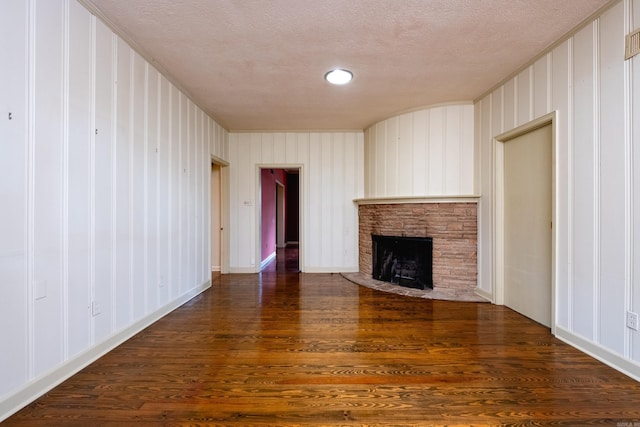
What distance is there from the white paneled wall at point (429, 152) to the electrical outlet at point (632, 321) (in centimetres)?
220

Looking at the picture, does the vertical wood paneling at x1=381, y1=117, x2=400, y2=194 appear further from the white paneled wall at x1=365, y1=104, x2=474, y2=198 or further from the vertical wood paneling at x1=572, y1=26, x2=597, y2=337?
the vertical wood paneling at x1=572, y1=26, x2=597, y2=337

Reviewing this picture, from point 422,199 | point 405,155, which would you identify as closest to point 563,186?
point 422,199

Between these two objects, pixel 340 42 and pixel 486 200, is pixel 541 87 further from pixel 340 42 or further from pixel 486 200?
pixel 340 42

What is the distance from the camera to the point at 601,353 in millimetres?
2133

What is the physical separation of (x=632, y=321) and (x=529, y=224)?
1.28 meters

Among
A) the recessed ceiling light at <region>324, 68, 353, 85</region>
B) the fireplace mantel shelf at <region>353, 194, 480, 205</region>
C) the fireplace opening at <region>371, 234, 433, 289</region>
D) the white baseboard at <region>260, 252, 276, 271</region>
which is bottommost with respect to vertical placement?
the white baseboard at <region>260, 252, 276, 271</region>

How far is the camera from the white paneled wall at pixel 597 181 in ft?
6.40

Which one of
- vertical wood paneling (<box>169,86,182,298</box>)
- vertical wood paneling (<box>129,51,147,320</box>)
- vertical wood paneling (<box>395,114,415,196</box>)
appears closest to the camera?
vertical wood paneling (<box>129,51,147,320</box>)

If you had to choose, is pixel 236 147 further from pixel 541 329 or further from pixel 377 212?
pixel 541 329

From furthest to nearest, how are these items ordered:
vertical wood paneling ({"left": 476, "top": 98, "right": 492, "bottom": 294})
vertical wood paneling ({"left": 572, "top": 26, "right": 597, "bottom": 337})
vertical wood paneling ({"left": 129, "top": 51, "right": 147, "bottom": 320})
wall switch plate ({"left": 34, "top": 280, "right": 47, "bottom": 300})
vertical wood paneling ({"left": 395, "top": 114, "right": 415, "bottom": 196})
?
1. vertical wood paneling ({"left": 395, "top": 114, "right": 415, "bottom": 196})
2. vertical wood paneling ({"left": 476, "top": 98, "right": 492, "bottom": 294})
3. vertical wood paneling ({"left": 129, "top": 51, "right": 147, "bottom": 320})
4. vertical wood paneling ({"left": 572, "top": 26, "right": 597, "bottom": 337})
5. wall switch plate ({"left": 34, "top": 280, "right": 47, "bottom": 300})

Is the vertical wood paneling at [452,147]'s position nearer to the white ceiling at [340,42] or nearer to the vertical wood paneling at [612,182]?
the white ceiling at [340,42]

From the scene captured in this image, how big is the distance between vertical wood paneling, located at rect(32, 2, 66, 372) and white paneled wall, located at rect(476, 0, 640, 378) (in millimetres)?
3805

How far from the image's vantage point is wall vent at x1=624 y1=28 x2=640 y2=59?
6.27 feet

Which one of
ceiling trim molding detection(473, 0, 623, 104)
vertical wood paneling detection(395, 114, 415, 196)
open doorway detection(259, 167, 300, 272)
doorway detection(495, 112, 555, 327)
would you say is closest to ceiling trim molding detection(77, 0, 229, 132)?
open doorway detection(259, 167, 300, 272)
